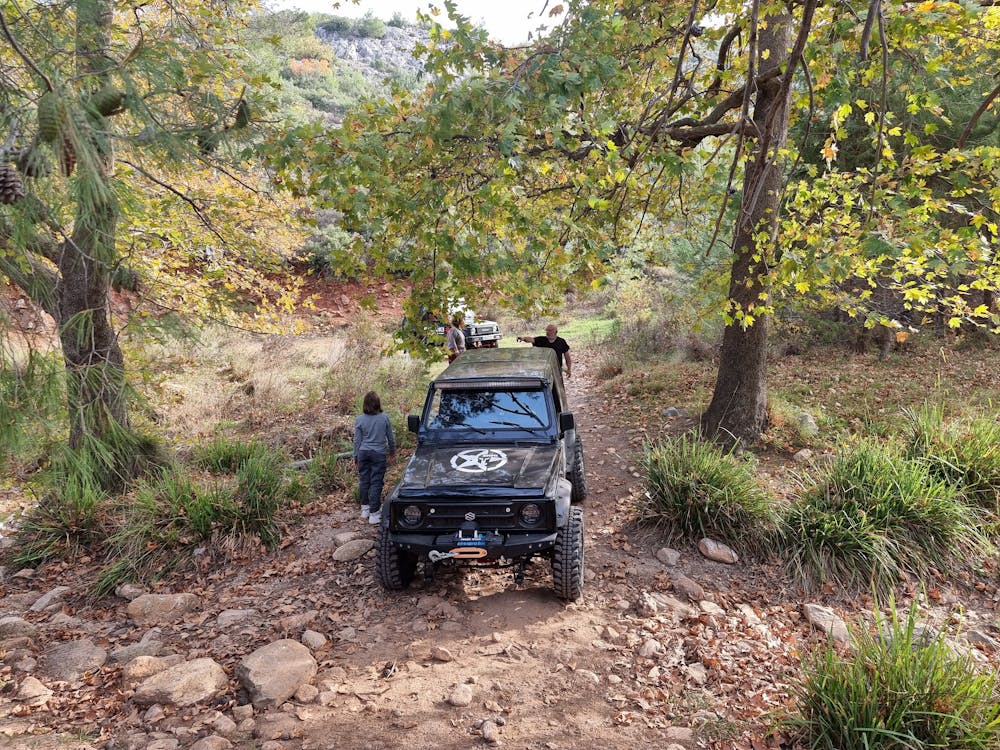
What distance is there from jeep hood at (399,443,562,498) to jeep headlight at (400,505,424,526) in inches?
4.6

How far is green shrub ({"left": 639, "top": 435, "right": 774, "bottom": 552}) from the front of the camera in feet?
18.9

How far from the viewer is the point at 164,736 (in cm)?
350

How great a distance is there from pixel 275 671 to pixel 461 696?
1.31 meters

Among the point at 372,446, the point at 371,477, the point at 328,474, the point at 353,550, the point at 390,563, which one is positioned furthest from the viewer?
the point at 328,474

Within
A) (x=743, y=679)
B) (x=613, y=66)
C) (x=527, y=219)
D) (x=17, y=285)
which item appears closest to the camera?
(x=17, y=285)

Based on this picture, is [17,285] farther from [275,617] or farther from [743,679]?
[743,679]

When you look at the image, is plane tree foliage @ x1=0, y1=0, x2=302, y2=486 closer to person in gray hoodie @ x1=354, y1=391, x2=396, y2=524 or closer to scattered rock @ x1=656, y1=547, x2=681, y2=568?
person in gray hoodie @ x1=354, y1=391, x2=396, y2=524

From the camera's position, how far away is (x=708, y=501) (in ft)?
19.1

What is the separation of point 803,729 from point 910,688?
60cm

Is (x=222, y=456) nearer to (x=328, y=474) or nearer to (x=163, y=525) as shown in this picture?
(x=328, y=474)

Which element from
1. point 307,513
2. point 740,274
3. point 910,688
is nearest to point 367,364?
point 307,513

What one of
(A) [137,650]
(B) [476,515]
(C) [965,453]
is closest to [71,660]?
(A) [137,650]

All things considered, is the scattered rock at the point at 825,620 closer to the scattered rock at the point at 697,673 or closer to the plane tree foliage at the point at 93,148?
the scattered rock at the point at 697,673

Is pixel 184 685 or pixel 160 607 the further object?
pixel 160 607
